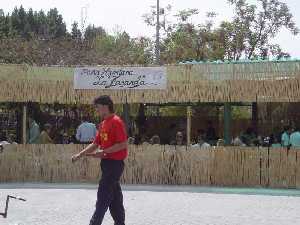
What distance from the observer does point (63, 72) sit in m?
18.2

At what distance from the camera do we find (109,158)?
342 inches

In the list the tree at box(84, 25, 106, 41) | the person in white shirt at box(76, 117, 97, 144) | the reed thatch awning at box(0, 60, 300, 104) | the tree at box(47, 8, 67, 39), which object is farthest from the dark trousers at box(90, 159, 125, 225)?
the tree at box(47, 8, 67, 39)

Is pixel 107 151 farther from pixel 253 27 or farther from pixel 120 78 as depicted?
pixel 253 27

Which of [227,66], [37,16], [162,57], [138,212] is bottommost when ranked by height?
[138,212]

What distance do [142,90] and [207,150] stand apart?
248cm

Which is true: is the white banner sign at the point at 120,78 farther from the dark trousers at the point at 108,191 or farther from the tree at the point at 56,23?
the tree at the point at 56,23

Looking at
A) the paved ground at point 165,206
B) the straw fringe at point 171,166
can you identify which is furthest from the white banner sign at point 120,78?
the paved ground at point 165,206

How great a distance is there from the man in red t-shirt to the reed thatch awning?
8.79 meters

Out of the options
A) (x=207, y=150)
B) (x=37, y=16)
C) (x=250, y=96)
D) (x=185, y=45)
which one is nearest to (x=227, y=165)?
(x=207, y=150)

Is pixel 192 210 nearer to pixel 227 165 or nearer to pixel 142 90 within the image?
pixel 227 165

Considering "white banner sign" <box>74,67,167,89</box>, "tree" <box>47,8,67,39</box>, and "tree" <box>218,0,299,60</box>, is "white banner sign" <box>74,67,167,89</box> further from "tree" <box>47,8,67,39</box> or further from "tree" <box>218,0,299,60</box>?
"tree" <box>47,8,67,39</box>

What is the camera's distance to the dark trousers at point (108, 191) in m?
8.59

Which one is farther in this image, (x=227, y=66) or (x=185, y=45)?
(x=185, y=45)

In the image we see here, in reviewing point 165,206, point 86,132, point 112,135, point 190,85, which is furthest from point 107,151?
point 86,132
